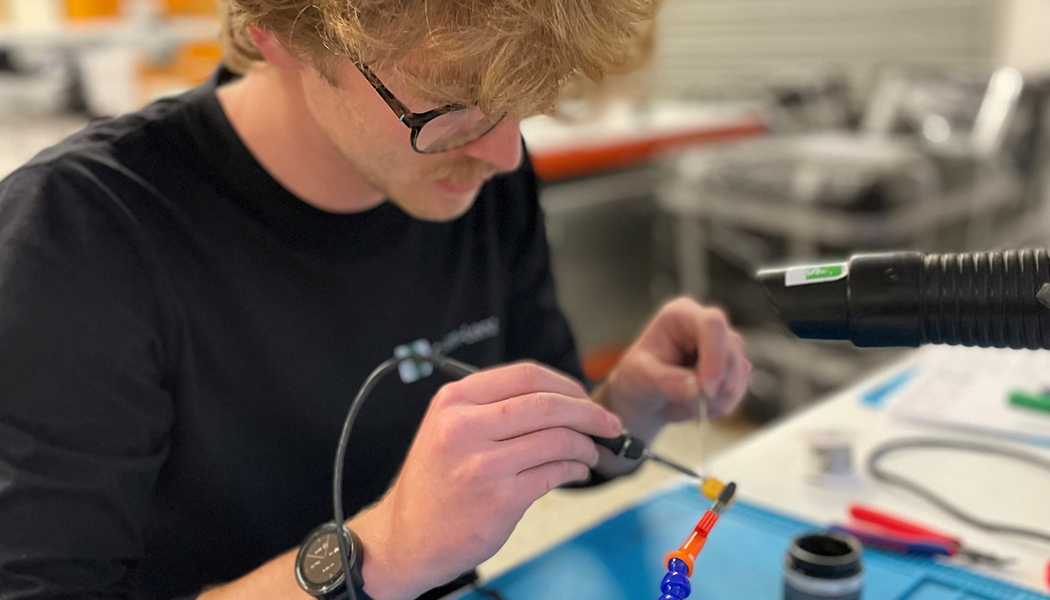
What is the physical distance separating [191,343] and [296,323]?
11 cm

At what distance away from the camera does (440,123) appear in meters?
0.68

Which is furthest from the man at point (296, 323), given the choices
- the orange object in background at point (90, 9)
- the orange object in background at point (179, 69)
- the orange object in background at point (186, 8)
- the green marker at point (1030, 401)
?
the orange object in background at point (90, 9)

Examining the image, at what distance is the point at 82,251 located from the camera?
728 mm

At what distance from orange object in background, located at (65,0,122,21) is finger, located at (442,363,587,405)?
2726 millimetres

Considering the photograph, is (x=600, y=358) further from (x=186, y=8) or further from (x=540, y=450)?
(x=540, y=450)

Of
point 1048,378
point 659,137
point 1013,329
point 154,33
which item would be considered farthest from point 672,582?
point 154,33

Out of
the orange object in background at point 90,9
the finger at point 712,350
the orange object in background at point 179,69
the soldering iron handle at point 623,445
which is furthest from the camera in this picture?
the orange object in background at point 90,9

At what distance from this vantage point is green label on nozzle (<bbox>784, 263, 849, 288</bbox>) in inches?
24.7

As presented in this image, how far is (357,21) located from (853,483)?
69 centimetres

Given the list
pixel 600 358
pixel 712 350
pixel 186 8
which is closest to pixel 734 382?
pixel 712 350

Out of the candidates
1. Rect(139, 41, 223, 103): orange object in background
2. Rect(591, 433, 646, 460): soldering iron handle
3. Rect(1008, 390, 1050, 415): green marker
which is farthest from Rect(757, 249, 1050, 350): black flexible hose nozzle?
Rect(139, 41, 223, 103): orange object in background

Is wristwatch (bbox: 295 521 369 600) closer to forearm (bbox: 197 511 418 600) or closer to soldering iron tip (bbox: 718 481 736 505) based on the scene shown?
forearm (bbox: 197 511 418 600)

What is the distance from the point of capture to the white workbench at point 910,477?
0.87 meters

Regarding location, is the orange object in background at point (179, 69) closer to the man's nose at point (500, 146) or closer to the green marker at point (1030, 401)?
the man's nose at point (500, 146)
